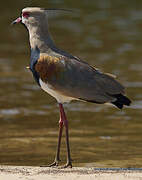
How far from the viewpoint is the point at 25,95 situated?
1280cm

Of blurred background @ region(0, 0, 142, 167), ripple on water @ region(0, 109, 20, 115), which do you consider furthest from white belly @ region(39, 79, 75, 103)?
ripple on water @ region(0, 109, 20, 115)

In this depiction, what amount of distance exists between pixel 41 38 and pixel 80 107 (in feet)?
15.5

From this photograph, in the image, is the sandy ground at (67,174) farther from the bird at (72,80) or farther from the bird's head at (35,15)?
the bird's head at (35,15)

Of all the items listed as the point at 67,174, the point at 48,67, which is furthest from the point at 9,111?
the point at 67,174

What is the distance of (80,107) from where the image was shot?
1191 centimetres

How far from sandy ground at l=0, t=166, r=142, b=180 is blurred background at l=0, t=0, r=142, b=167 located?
1.14 meters

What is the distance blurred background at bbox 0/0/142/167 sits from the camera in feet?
28.8

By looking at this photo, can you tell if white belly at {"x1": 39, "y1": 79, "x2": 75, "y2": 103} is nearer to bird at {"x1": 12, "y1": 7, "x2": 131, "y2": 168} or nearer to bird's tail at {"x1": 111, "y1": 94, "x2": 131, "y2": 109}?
bird at {"x1": 12, "y1": 7, "x2": 131, "y2": 168}

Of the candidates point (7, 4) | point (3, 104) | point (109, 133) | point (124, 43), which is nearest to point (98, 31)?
point (124, 43)

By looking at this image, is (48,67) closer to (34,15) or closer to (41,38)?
(41,38)

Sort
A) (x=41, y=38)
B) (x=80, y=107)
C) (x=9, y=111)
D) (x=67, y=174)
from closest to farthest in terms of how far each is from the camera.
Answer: (x=67, y=174)
(x=41, y=38)
(x=9, y=111)
(x=80, y=107)

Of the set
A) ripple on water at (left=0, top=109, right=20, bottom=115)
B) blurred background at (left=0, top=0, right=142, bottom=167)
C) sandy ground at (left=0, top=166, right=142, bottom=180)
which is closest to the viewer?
sandy ground at (left=0, top=166, right=142, bottom=180)

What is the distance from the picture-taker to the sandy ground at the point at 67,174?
21.4ft

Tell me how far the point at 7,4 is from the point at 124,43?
977cm
